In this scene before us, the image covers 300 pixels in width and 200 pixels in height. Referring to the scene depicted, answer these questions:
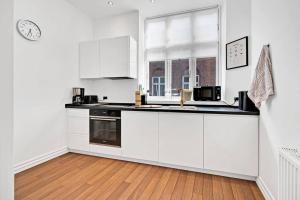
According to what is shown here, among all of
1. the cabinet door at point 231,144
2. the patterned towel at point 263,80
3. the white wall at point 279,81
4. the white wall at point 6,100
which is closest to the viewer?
the white wall at point 279,81

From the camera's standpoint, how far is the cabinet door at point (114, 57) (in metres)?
2.80

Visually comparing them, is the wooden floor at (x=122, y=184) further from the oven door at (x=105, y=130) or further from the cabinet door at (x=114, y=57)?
the cabinet door at (x=114, y=57)

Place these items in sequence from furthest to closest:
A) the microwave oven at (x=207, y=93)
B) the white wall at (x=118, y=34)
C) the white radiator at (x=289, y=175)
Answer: the white wall at (x=118, y=34), the microwave oven at (x=207, y=93), the white radiator at (x=289, y=175)

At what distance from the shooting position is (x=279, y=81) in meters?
1.33

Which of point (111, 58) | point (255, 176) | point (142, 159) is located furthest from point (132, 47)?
point (255, 176)

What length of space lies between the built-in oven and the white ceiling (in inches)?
76.8

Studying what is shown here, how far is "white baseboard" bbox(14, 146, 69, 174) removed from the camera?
6.91 feet

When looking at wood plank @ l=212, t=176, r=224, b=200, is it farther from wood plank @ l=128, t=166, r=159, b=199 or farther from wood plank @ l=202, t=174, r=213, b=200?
wood plank @ l=128, t=166, r=159, b=199

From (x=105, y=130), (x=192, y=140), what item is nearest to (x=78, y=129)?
(x=105, y=130)

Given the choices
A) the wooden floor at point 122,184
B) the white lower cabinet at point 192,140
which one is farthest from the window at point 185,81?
the wooden floor at point 122,184

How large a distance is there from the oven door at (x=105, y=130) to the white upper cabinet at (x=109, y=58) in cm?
84

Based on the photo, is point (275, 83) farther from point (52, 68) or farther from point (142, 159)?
point (52, 68)

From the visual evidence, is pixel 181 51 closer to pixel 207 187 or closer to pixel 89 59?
pixel 89 59

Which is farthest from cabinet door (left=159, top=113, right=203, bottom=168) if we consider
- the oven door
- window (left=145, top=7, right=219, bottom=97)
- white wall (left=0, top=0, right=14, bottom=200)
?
white wall (left=0, top=0, right=14, bottom=200)
